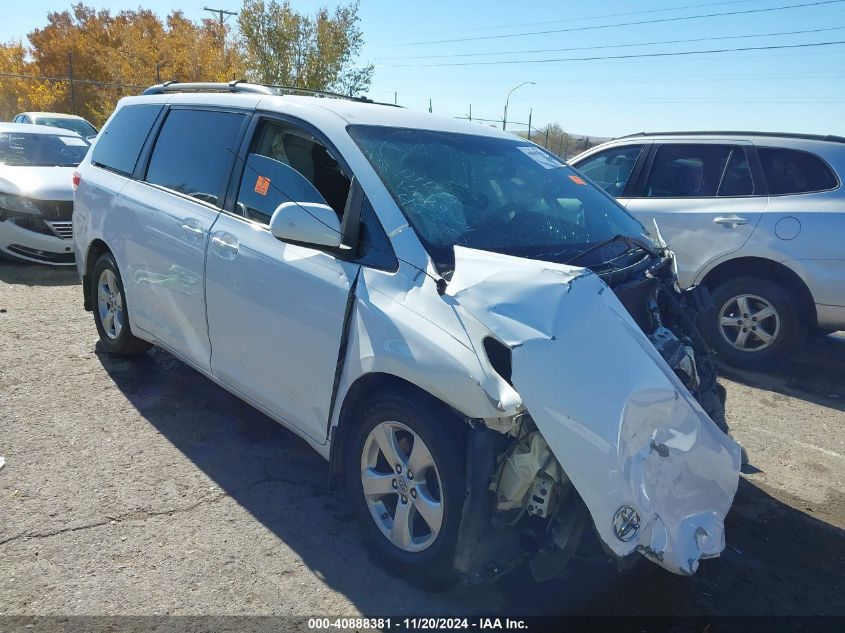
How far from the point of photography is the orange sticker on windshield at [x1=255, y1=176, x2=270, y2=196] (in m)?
3.48

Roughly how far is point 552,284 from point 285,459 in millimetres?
2089

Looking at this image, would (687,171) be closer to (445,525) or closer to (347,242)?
(347,242)

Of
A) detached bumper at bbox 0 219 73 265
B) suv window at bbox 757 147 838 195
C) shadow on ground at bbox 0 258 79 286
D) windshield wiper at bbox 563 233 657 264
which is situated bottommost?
shadow on ground at bbox 0 258 79 286

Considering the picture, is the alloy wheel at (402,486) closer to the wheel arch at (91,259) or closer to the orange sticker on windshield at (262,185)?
the orange sticker on windshield at (262,185)

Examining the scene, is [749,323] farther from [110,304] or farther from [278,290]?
[110,304]

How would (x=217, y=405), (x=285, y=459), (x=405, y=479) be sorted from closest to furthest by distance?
(x=405, y=479)
(x=285, y=459)
(x=217, y=405)

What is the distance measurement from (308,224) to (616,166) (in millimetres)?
4748

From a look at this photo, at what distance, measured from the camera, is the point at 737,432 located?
462cm

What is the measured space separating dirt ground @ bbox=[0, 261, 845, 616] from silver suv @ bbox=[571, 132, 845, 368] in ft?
3.39

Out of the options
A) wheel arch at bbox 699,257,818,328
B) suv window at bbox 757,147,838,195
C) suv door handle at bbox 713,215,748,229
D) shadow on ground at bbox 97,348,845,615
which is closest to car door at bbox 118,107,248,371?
shadow on ground at bbox 97,348,845,615

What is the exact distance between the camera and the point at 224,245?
3.56 m

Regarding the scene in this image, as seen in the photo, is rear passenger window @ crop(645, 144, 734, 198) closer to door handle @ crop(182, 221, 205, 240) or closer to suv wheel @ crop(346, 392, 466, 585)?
door handle @ crop(182, 221, 205, 240)

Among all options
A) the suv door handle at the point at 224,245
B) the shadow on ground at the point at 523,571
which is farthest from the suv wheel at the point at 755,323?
the suv door handle at the point at 224,245

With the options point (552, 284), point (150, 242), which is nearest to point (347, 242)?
point (552, 284)
